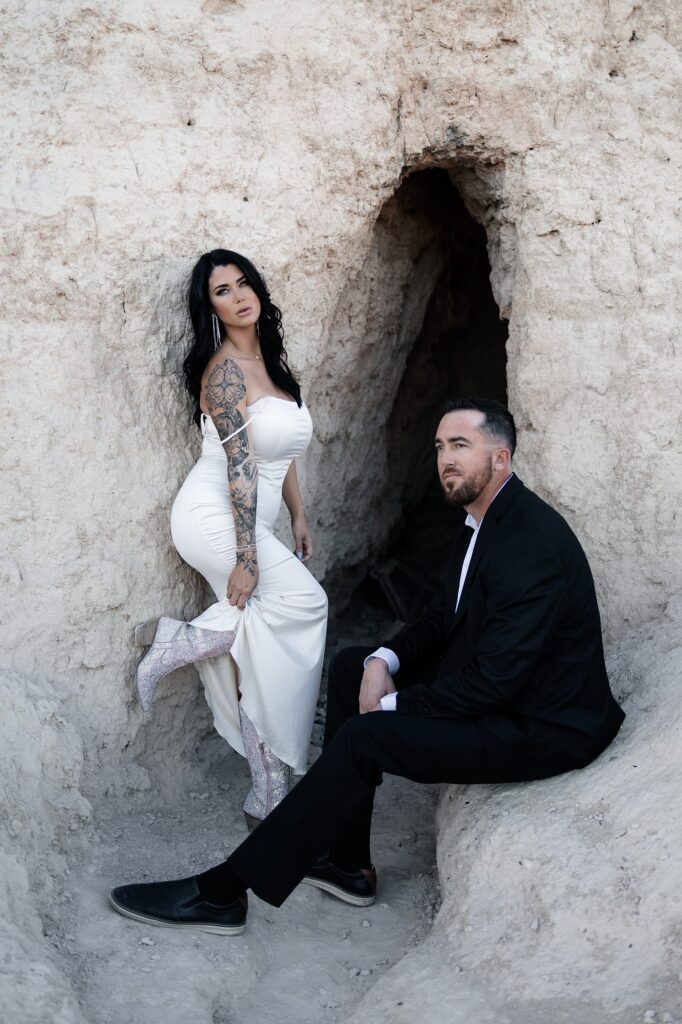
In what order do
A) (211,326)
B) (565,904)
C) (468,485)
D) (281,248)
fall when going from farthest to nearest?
(281,248) < (211,326) < (468,485) < (565,904)

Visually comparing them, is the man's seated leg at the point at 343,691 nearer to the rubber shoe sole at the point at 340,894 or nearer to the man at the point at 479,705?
the man at the point at 479,705

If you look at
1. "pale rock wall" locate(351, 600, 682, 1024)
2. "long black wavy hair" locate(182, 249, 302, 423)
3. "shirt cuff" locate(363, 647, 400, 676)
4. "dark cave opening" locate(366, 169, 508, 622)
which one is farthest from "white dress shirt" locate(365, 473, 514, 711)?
"dark cave opening" locate(366, 169, 508, 622)

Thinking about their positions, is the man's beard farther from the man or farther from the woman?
the woman

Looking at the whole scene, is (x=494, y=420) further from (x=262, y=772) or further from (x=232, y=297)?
(x=262, y=772)

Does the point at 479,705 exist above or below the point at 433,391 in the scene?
below

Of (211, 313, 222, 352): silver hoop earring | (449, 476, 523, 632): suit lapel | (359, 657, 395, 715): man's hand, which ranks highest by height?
(211, 313, 222, 352): silver hoop earring

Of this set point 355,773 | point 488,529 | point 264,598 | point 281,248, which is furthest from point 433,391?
point 355,773

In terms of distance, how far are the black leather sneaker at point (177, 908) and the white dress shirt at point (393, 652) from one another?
2.53 ft

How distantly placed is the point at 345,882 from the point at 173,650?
1011 mm

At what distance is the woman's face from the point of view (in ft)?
11.6

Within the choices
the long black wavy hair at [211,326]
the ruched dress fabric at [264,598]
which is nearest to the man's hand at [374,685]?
the ruched dress fabric at [264,598]

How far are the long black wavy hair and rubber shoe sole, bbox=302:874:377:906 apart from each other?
5.66 ft

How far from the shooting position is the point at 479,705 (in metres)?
2.98

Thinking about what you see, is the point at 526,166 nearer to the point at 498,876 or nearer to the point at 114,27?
the point at 114,27
